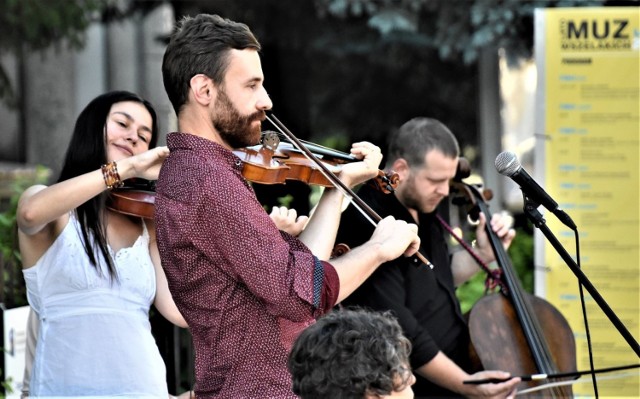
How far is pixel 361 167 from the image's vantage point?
2.86 m

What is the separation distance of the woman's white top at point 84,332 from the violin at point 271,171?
0.60ft

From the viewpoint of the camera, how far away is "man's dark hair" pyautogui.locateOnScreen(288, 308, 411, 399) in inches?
82.3

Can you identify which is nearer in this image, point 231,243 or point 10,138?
point 231,243

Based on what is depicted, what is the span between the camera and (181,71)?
2.59 metres

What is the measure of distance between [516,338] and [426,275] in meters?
Result: 0.40

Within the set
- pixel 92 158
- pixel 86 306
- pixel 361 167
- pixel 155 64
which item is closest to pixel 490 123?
pixel 155 64

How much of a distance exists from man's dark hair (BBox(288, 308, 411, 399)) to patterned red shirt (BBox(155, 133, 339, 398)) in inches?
10.2

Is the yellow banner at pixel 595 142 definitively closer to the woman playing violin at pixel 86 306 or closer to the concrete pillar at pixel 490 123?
the woman playing violin at pixel 86 306

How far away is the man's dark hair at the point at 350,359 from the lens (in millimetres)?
2090

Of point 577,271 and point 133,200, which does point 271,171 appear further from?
point 577,271

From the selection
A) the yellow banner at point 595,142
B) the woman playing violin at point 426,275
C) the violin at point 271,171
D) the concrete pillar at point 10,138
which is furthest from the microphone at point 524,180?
the concrete pillar at point 10,138

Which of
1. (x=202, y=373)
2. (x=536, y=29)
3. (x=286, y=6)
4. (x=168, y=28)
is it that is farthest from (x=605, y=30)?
(x=168, y=28)

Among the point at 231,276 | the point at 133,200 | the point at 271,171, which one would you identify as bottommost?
the point at 231,276

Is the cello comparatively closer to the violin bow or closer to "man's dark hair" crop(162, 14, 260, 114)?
the violin bow
